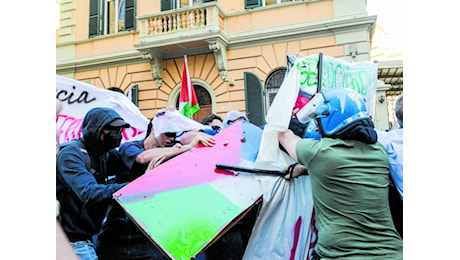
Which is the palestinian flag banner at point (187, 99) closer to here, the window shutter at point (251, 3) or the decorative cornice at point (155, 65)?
the decorative cornice at point (155, 65)

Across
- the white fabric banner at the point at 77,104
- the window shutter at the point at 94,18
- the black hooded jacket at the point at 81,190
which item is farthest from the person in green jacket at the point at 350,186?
the window shutter at the point at 94,18

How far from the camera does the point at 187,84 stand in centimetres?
640

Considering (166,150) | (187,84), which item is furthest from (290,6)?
(166,150)

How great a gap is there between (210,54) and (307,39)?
2.83 metres

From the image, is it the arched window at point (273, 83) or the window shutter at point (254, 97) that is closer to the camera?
the window shutter at point (254, 97)

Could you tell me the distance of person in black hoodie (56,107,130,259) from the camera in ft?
6.79

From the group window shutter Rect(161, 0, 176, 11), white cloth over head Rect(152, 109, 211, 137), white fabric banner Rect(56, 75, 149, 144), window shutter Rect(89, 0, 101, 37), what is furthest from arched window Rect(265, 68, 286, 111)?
white cloth over head Rect(152, 109, 211, 137)

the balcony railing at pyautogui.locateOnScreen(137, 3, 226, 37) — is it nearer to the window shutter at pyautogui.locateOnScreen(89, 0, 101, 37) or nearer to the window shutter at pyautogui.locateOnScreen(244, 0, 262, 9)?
the window shutter at pyautogui.locateOnScreen(244, 0, 262, 9)

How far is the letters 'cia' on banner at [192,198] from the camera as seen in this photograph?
1724mm

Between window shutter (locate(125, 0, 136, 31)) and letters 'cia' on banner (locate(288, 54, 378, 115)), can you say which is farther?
window shutter (locate(125, 0, 136, 31))

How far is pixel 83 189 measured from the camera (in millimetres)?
2064

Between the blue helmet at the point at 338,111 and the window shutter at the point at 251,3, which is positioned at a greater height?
the window shutter at the point at 251,3

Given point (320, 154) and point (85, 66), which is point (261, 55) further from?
point (320, 154)

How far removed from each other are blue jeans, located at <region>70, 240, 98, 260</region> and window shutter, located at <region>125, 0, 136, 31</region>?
10358mm
